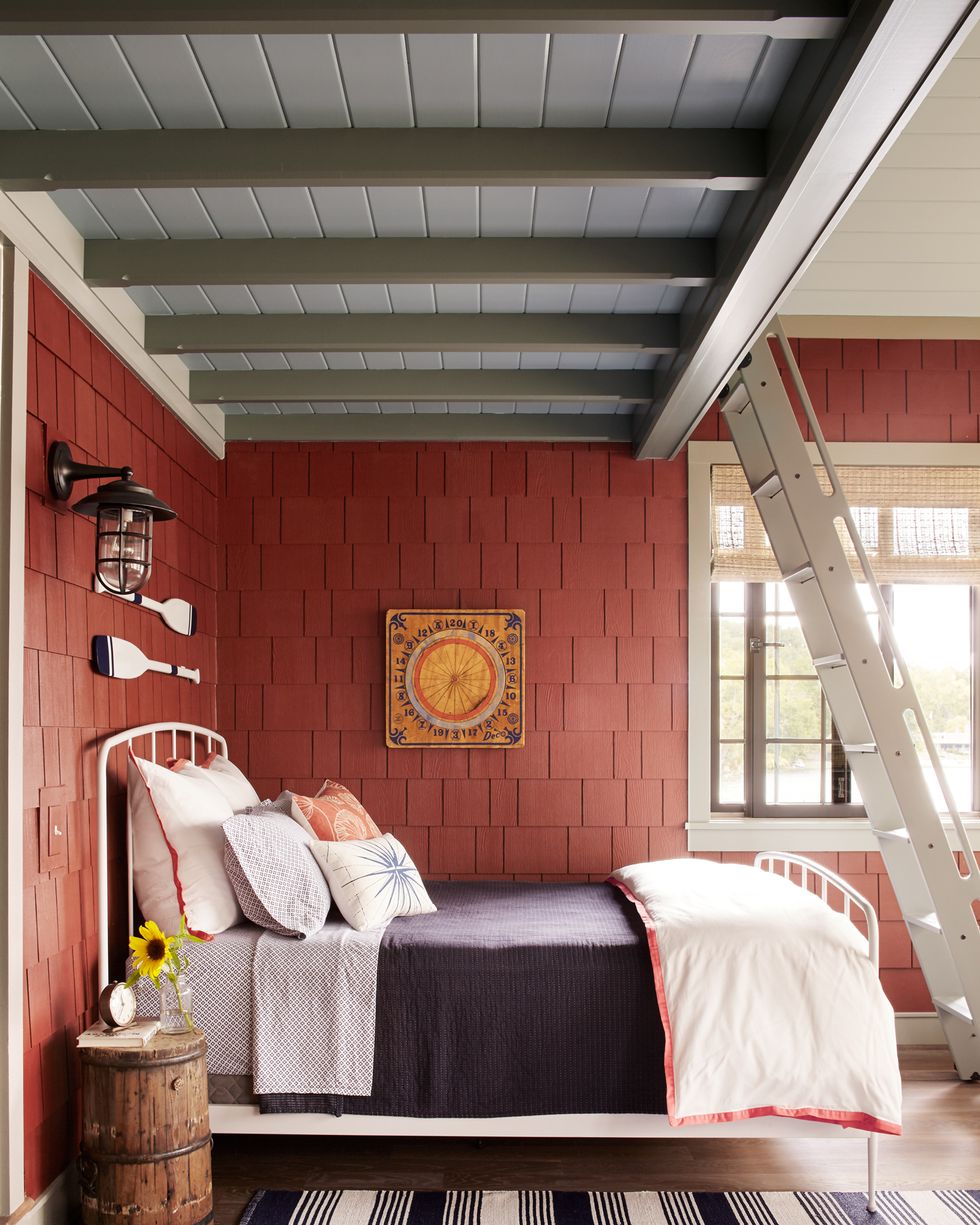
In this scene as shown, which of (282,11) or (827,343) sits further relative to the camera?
(827,343)

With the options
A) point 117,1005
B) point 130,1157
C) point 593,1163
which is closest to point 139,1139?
point 130,1157

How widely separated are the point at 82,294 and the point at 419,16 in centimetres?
146

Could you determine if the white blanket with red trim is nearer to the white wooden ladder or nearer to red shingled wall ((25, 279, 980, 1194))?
A: the white wooden ladder

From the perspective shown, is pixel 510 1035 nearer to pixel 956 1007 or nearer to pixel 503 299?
pixel 956 1007

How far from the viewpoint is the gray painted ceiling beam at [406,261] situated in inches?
112

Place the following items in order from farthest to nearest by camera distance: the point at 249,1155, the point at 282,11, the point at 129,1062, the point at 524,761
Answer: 1. the point at 524,761
2. the point at 249,1155
3. the point at 129,1062
4. the point at 282,11

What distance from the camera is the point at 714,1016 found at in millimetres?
2850

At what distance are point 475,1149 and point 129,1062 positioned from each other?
1.26m

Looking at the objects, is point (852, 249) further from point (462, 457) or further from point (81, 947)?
point (81, 947)

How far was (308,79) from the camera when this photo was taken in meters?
2.12

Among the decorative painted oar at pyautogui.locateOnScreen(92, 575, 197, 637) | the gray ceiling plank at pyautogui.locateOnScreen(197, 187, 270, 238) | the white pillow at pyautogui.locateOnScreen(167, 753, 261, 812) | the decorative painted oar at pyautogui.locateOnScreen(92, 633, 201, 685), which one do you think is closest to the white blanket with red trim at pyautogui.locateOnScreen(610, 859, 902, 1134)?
the white pillow at pyautogui.locateOnScreen(167, 753, 261, 812)

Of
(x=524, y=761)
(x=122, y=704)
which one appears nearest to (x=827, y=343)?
(x=524, y=761)

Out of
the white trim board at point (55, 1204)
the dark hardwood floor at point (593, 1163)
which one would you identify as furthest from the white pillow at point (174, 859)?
the dark hardwood floor at point (593, 1163)

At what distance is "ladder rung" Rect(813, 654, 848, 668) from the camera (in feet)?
11.8
